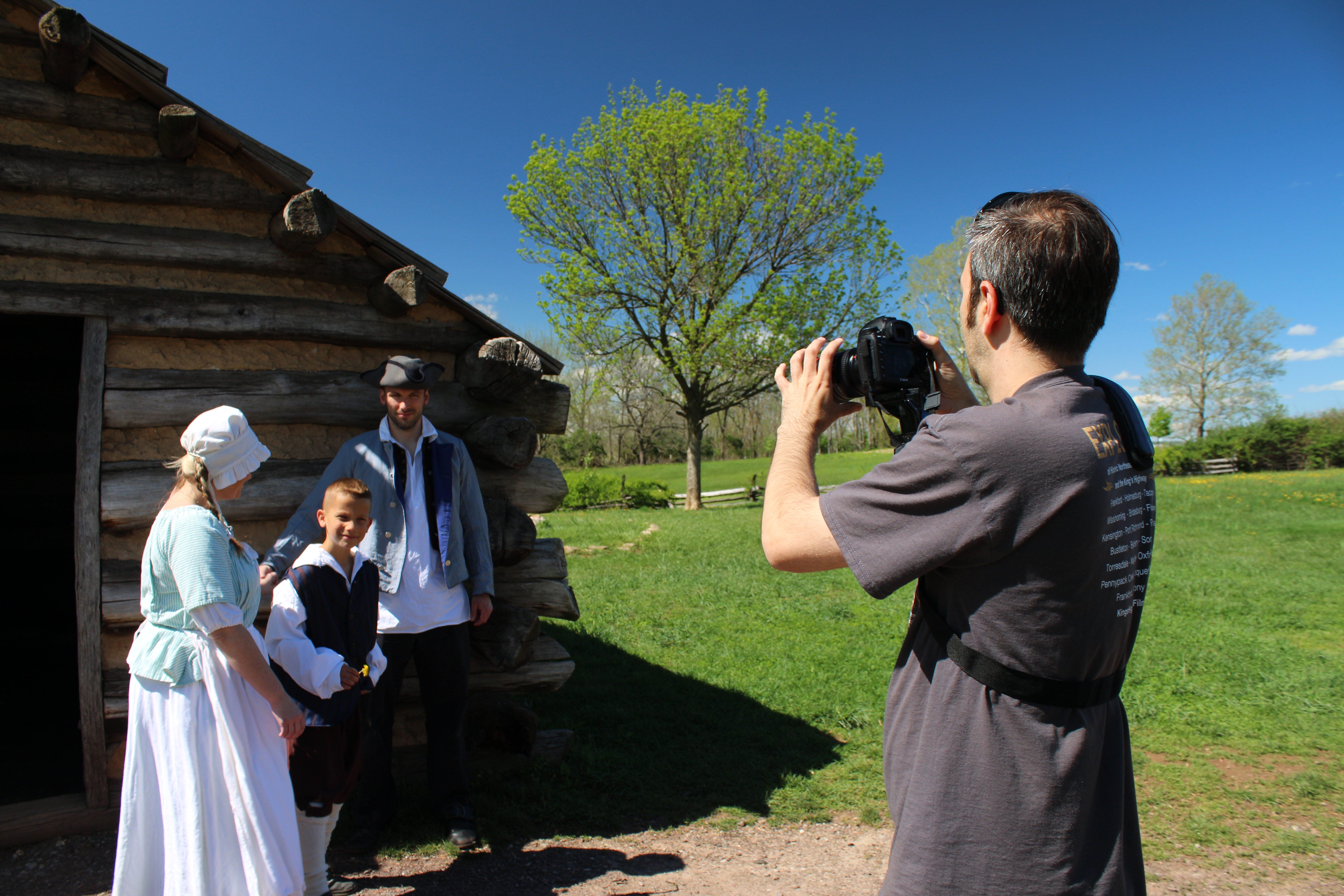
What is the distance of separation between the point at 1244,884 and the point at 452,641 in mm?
3992

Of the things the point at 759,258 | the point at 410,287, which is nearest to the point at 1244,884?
the point at 410,287

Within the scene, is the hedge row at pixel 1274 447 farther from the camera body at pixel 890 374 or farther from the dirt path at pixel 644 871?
the camera body at pixel 890 374

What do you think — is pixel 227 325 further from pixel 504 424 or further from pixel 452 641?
pixel 452 641

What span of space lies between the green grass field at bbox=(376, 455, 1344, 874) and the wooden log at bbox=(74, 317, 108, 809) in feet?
5.31

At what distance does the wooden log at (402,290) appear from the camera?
14.1 feet

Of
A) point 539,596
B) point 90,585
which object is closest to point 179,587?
point 90,585

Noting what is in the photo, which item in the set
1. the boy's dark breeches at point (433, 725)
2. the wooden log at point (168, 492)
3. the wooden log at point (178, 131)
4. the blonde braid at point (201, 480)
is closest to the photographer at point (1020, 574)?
the blonde braid at point (201, 480)

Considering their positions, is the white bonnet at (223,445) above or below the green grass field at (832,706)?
above

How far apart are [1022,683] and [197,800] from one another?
2.55 m

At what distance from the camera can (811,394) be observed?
169 centimetres

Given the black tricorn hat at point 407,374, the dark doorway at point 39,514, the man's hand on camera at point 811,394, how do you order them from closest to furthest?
the man's hand on camera at point 811,394
the black tricorn hat at point 407,374
the dark doorway at point 39,514

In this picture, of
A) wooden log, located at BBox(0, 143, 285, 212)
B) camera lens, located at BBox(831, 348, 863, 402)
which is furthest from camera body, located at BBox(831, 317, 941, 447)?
wooden log, located at BBox(0, 143, 285, 212)

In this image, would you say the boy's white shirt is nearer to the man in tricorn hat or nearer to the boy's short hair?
the boy's short hair

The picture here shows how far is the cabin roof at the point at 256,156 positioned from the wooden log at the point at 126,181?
0.49 ft
